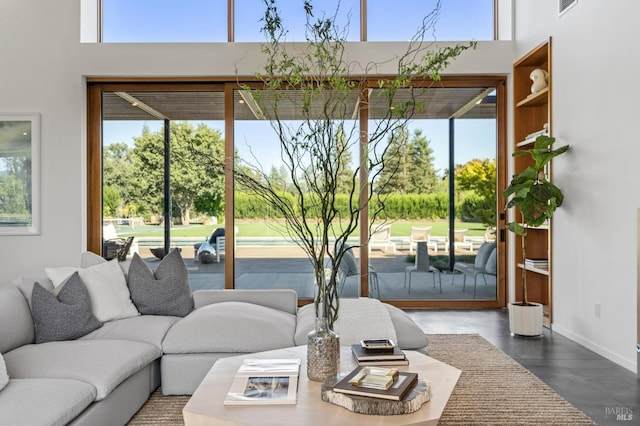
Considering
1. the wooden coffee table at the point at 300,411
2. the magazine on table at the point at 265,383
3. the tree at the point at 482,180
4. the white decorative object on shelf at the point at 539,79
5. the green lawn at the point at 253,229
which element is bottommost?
the wooden coffee table at the point at 300,411

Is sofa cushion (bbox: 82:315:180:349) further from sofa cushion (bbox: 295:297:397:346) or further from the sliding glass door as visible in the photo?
the sliding glass door

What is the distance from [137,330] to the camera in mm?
3268

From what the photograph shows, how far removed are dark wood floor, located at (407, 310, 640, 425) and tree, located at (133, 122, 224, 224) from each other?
286cm

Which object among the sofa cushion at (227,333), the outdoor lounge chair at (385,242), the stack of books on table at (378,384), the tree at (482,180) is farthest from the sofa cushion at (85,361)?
the tree at (482,180)

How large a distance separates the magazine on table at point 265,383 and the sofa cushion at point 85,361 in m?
0.66

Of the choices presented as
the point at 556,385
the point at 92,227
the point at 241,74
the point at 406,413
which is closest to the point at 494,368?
the point at 556,385

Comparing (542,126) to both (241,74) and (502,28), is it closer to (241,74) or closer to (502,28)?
(502,28)

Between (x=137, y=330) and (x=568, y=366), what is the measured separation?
9.94 feet

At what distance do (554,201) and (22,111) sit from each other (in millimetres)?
5519

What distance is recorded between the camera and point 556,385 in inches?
134

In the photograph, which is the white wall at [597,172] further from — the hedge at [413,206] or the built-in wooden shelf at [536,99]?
the hedge at [413,206]

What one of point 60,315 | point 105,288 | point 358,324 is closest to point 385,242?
point 358,324

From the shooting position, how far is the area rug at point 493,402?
2.82 m

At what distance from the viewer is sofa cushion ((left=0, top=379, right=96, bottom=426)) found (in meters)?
1.94
